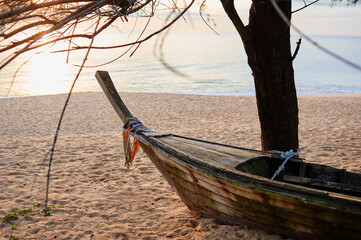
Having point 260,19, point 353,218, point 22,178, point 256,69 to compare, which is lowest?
point 22,178

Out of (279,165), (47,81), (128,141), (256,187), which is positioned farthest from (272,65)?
(47,81)

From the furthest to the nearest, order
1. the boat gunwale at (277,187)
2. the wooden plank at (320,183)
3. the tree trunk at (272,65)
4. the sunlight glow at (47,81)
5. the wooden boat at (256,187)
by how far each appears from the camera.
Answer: the sunlight glow at (47,81)
the tree trunk at (272,65)
the wooden plank at (320,183)
the wooden boat at (256,187)
the boat gunwale at (277,187)

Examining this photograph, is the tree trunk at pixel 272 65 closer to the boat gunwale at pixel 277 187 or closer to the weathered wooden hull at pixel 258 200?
the weathered wooden hull at pixel 258 200

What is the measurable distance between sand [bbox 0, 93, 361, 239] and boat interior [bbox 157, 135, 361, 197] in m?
0.69

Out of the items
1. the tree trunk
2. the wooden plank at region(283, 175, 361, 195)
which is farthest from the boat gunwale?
the tree trunk

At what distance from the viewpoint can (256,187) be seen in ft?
8.72

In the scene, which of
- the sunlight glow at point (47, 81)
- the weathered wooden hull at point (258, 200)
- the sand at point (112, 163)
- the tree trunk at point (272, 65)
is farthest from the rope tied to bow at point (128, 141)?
the sunlight glow at point (47, 81)

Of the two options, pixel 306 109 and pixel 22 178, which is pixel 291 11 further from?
pixel 306 109

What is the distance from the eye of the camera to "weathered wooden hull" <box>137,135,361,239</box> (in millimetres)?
2379

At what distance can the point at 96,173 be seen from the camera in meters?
6.25

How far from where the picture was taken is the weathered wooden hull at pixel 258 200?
238 cm

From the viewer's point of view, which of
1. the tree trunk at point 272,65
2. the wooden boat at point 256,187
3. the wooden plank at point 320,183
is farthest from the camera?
the tree trunk at point 272,65

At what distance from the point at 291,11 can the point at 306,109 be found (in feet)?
36.3

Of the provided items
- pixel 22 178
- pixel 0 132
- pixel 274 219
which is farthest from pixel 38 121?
pixel 274 219
